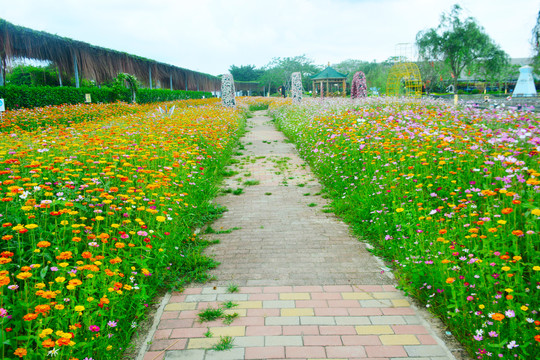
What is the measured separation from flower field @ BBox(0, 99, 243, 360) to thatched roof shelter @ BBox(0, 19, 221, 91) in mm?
→ 11017

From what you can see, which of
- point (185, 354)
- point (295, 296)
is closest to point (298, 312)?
point (295, 296)

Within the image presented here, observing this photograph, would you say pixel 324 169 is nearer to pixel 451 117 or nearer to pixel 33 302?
pixel 451 117

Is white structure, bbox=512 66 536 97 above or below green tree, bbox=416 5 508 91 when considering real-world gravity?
below

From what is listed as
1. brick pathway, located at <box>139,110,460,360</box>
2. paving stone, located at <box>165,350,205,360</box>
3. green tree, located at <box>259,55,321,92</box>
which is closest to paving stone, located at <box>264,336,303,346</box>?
brick pathway, located at <box>139,110,460,360</box>

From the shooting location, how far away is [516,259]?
7.67 ft

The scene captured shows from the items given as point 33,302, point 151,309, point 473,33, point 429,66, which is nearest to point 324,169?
point 151,309

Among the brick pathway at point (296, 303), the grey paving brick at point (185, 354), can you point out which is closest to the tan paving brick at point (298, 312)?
the brick pathway at point (296, 303)

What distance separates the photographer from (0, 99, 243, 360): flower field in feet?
6.93

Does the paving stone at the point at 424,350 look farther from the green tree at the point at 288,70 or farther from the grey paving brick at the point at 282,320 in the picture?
the green tree at the point at 288,70

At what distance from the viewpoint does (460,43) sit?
115 ft

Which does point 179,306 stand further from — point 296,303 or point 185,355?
point 296,303

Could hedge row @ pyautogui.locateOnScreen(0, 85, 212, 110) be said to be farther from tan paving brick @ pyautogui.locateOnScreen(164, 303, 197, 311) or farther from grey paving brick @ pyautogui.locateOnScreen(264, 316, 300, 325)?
grey paving brick @ pyautogui.locateOnScreen(264, 316, 300, 325)

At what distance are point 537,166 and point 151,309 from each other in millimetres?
3883

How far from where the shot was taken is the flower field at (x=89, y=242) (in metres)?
2.11
